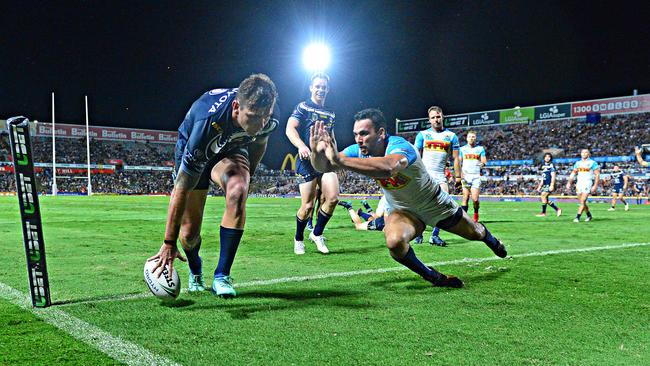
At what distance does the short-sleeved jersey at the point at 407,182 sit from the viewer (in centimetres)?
422

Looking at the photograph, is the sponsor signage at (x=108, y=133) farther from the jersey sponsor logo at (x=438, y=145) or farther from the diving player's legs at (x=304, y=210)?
the diving player's legs at (x=304, y=210)

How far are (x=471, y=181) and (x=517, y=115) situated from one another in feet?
148

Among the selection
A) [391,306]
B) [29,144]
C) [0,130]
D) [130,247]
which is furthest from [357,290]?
[0,130]

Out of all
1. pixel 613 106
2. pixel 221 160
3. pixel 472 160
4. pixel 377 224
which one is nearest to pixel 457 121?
pixel 613 106

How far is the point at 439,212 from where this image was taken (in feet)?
15.4

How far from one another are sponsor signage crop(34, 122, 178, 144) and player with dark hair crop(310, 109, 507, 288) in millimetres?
63840

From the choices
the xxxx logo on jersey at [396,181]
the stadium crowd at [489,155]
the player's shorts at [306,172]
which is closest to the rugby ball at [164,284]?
the xxxx logo on jersey at [396,181]

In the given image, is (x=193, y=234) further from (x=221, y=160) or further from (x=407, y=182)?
(x=407, y=182)

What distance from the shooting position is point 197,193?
13.5 ft

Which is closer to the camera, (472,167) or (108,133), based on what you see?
(472,167)

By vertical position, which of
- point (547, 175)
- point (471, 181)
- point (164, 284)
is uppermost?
point (164, 284)

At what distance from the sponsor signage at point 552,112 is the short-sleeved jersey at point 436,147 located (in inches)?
1832

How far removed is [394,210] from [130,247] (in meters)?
3.96

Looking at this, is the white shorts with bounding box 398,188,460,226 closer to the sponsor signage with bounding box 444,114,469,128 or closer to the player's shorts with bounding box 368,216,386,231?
the player's shorts with bounding box 368,216,386,231
